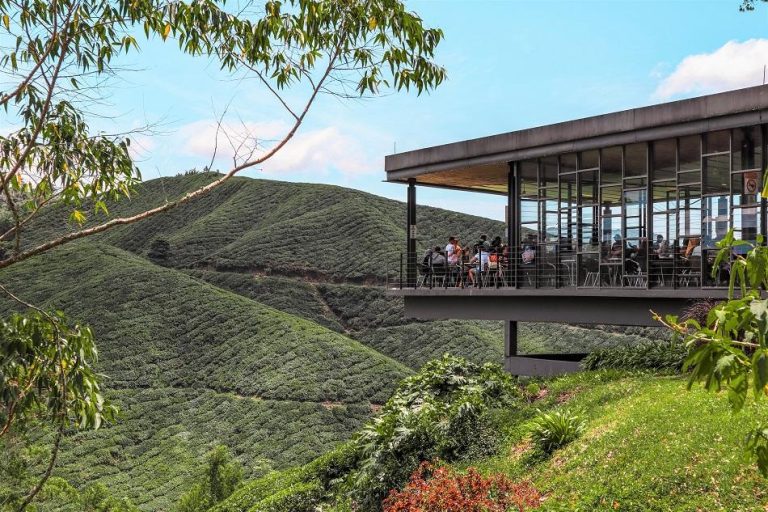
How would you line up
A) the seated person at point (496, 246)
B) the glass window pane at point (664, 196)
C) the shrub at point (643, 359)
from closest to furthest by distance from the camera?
1. the shrub at point (643, 359)
2. the glass window pane at point (664, 196)
3. the seated person at point (496, 246)

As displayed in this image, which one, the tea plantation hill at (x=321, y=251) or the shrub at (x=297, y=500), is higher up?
the tea plantation hill at (x=321, y=251)

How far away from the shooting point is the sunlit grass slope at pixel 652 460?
30.8ft

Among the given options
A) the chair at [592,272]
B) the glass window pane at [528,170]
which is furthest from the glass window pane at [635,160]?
the glass window pane at [528,170]

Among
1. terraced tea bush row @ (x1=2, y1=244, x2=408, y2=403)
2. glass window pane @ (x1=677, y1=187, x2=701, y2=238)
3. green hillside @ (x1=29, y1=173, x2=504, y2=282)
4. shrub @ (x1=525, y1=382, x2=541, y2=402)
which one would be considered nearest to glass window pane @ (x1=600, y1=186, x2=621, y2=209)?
glass window pane @ (x1=677, y1=187, x2=701, y2=238)

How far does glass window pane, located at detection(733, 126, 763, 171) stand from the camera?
16.1 m

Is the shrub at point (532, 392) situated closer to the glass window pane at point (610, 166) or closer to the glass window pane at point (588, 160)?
the glass window pane at point (610, 166)

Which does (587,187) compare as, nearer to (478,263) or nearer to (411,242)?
(478,263)

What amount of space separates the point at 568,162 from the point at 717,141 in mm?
3634

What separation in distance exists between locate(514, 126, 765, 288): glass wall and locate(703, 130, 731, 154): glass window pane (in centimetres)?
2

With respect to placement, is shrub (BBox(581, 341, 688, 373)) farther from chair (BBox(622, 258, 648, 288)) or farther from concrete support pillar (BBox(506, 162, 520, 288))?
concrete support pillar (BBox(506, 162, 520, 288))

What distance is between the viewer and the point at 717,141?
16.7 meters

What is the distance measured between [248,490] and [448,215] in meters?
48.6

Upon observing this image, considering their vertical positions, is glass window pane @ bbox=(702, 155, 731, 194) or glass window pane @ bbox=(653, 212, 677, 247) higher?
glass window pane @ bbox=(702, 155, 731, 194)

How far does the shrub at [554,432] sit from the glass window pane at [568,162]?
26.9ft
